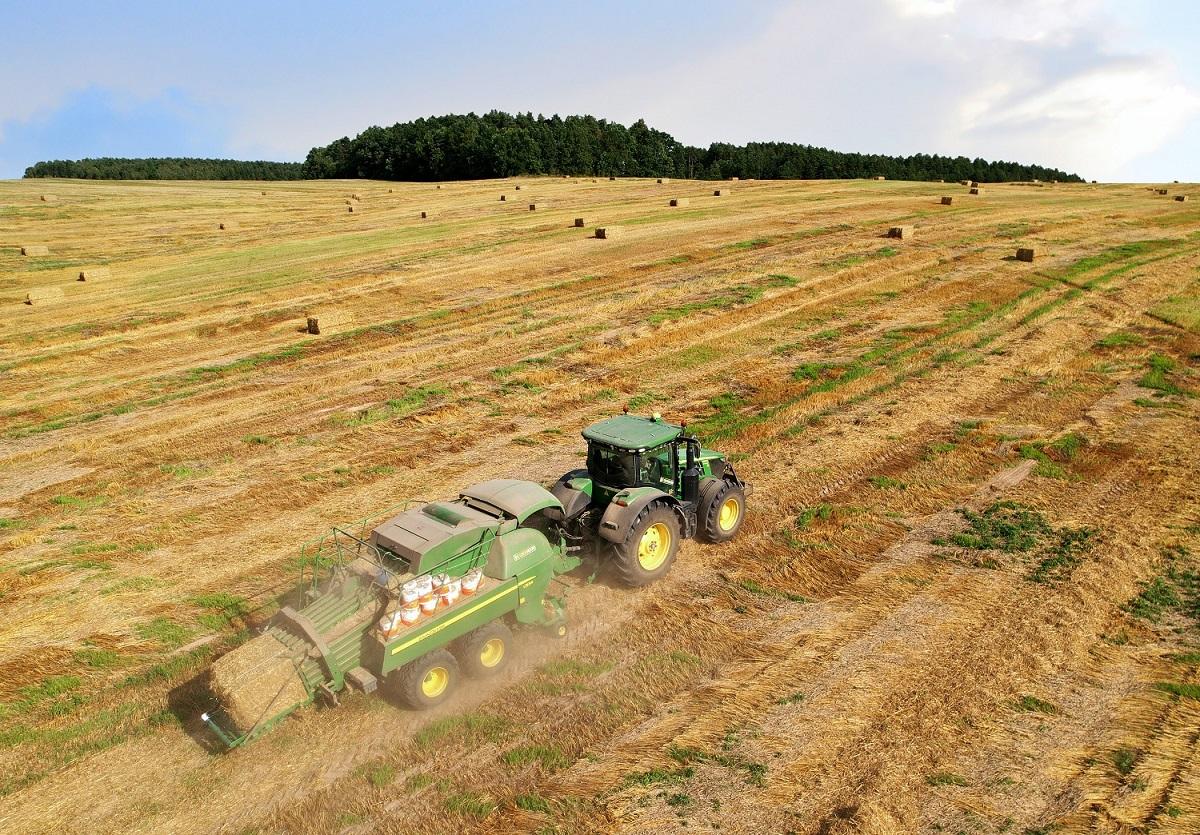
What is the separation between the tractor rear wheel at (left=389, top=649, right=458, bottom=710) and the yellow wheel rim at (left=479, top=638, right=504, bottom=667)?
1.09 feet

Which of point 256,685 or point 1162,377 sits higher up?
point 1162,377

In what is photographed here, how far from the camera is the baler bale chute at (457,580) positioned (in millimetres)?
7133

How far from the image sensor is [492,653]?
26.4 feet

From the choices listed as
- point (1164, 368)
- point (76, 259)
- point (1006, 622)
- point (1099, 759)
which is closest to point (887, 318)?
point (1164, 368)

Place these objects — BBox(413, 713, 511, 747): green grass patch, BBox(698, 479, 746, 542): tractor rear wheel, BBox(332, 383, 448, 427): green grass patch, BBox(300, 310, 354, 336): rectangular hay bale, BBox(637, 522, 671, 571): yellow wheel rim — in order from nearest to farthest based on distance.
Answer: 1. BBox(413, 713, 511, 747): green grass patch
2. BBox(637, 522, 671, 571): yellow wheel rim
3. BBox(698, 479, 746, 542): tractor rear wheel
4. BBox(332, 383, 448, 427): green grass patch
5. BBox(300, 310, 354, 336): rectangular hay bale

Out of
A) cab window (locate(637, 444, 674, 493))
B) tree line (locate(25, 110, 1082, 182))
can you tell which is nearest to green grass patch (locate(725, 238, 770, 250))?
cab window (locate(637, 444, 674, 493))

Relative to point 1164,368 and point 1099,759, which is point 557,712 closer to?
point 1099,759

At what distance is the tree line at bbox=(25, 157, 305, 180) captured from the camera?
10300cm

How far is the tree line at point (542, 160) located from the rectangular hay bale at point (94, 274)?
182 feet

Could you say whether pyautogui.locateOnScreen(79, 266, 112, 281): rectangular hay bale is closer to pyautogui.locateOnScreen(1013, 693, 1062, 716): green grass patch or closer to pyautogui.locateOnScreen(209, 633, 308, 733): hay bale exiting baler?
pyautogui.locateOnScreen(209, 633, 308, 733): hay bale exiting baler

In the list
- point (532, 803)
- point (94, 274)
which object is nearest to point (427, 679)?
point (532, 803)

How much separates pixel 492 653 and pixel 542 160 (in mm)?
85140

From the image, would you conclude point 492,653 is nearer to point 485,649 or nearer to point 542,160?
point 485,649

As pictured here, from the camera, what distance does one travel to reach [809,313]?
2166 centimetres
